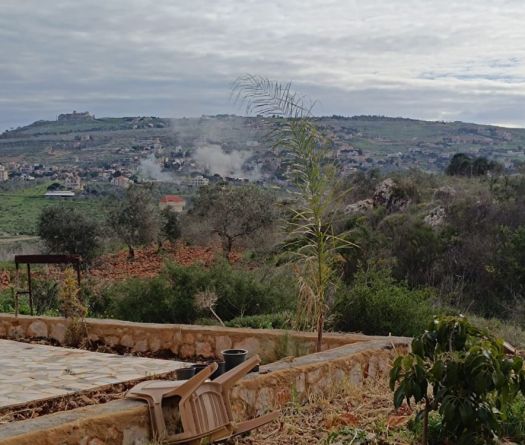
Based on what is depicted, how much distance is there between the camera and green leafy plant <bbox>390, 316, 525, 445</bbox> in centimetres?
434

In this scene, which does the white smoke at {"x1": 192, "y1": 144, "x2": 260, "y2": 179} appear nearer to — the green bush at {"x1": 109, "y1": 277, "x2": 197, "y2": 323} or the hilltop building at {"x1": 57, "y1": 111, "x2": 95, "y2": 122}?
the green bush at {"x1": 109, "y1": 277, "x2": 197, "y2": 323}

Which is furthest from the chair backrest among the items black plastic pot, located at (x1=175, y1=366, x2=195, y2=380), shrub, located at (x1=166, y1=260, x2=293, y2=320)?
shrub, located at (x1=166, y1=260, x2=293, y2=320)

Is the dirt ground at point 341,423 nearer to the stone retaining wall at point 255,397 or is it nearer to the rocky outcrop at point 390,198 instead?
the stone retaining wall at point 255,397

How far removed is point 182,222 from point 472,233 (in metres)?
11.7

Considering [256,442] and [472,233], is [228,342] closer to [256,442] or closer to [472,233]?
[256,442]

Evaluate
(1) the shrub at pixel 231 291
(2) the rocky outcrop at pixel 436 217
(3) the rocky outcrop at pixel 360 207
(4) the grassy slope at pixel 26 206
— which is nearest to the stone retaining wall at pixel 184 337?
(1) the shrub at pixel 231 291

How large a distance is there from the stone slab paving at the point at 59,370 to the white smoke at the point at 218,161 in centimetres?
1513

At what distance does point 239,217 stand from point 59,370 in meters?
18.1

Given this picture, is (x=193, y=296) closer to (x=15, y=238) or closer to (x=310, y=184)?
(x=310, y=184)

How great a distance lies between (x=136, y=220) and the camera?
89.1 ft

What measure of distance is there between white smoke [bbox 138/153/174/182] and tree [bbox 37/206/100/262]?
22.4 metres

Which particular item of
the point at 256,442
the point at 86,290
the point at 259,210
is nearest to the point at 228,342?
the point at 256,442

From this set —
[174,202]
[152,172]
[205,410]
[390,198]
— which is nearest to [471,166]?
[390,198]

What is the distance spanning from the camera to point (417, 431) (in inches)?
200
